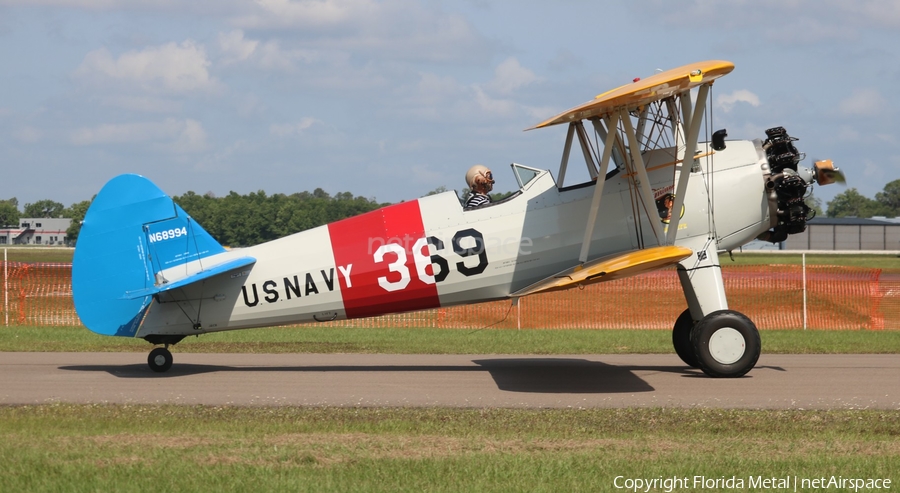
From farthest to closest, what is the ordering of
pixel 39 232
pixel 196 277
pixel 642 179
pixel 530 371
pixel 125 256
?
pixel 39 232 → pixel 530 371 → pixel 125 256 → pixel 196 277 → pixel 642 179

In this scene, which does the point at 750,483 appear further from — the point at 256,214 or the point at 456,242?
the point at 256,214

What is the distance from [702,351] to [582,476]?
15.1 ft

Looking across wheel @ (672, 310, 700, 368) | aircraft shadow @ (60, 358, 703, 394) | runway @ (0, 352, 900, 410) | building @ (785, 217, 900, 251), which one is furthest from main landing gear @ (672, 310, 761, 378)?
building @ (785, 217, 900, 251)

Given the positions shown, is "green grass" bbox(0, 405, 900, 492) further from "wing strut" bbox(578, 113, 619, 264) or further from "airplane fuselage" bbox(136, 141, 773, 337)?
"wing strut" bbox(578, 113, 619, 264)

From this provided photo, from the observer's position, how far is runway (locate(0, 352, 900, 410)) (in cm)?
Answer: 888

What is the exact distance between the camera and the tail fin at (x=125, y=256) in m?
10.5

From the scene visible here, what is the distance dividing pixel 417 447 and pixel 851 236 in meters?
78.1

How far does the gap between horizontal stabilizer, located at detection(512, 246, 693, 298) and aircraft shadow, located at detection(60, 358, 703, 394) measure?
112 centimetres

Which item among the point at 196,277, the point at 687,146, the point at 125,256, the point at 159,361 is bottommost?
the point at 159,361

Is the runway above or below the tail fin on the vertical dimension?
below

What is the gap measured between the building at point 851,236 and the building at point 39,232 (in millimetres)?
73432

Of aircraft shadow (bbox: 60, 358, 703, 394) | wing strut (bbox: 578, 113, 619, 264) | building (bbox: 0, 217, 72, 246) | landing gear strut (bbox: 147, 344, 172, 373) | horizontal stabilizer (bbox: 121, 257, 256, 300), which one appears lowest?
aircraft shadow (bbox: 60, 358, 703, 394)

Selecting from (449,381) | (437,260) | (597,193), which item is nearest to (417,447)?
(449,381)

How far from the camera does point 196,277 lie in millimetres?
10266
